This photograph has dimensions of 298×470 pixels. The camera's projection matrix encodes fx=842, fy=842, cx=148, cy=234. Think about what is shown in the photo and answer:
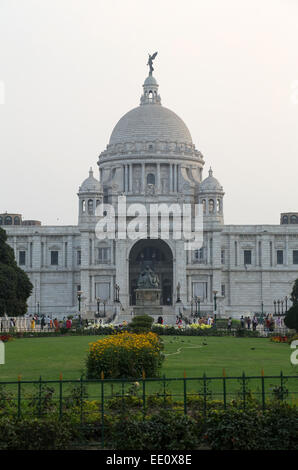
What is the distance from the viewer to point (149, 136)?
109m

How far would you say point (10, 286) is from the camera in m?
63.3

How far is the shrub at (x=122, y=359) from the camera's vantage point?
2753 cm

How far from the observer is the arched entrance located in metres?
98.8

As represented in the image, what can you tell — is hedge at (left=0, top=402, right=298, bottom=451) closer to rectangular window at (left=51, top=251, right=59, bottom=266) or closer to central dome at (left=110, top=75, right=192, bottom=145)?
rectangular window at (left=51, top=251, right=59, bottom=266)

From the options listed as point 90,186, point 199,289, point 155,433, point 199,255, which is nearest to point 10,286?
point 199,289

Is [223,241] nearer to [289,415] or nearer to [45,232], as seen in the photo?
[45,232]

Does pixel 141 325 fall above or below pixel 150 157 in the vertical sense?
below

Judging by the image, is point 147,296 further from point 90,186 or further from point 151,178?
point 151,178

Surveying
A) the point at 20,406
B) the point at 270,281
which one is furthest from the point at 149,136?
the point at 20,406

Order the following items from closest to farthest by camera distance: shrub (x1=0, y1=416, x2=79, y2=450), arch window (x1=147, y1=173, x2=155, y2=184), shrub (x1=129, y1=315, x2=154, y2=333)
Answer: shrub (x1=0, y1=416, x2=79, y2=450) → shrub (x1=129, y1=315, x2=154, y2=333) → arch window (x1=147, y1=173, x2=155, y2=184)

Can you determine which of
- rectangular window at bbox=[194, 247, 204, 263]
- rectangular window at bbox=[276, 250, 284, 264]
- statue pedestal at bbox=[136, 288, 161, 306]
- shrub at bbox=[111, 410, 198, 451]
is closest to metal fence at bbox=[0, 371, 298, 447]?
shrub at bbox=[111, 410, 198, 451]

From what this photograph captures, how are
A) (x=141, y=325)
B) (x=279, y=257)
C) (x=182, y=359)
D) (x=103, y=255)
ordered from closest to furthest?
(x=182, y=359) → (x=141, y=325) → (x=103, y=255) → (x=279, y=257)

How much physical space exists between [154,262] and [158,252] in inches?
73.3

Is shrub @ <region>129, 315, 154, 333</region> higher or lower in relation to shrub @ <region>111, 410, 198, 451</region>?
higher
